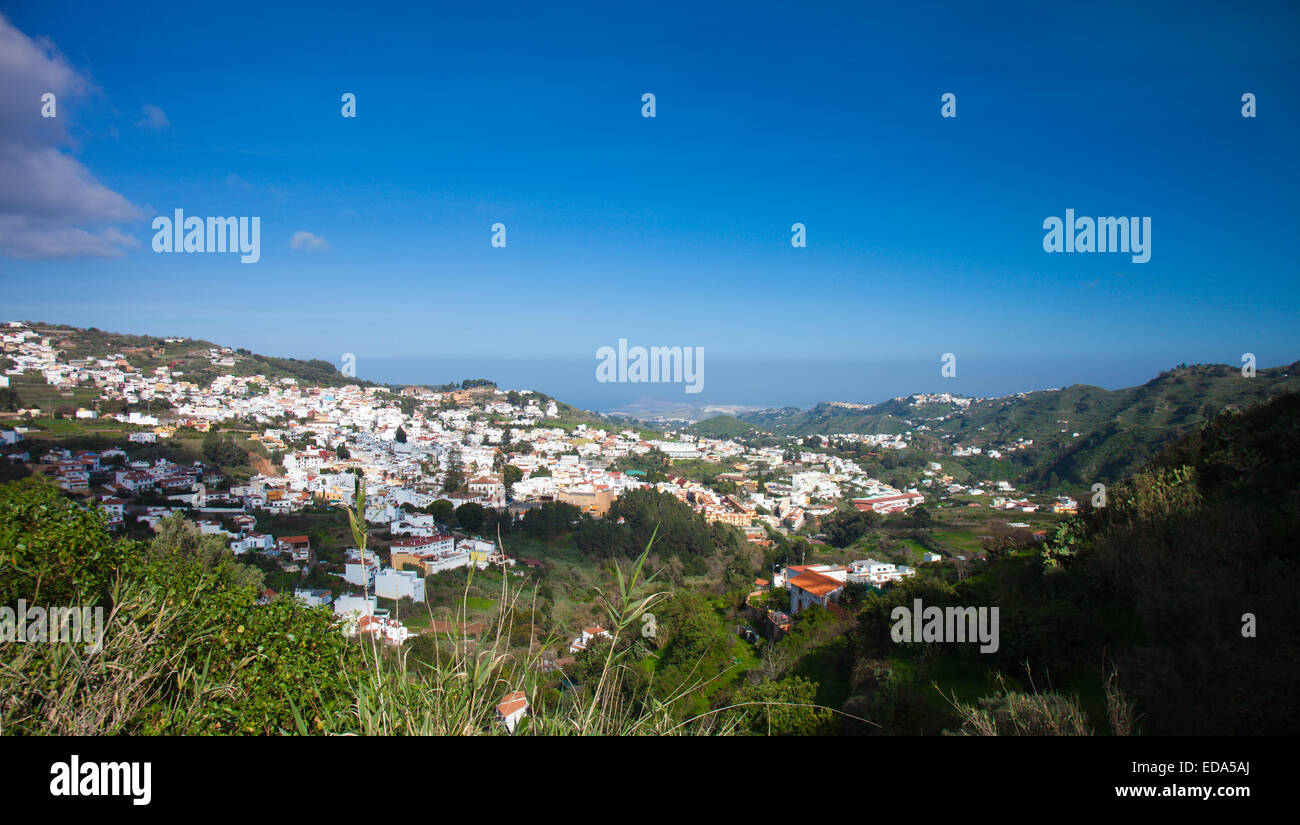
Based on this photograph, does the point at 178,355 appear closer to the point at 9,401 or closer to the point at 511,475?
the point at 9,401

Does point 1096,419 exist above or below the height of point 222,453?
above

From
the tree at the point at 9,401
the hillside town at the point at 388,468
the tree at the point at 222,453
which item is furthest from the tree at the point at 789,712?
the tree at the point at 9,401

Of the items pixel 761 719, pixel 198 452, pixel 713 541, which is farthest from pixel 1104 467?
pixel 198 452

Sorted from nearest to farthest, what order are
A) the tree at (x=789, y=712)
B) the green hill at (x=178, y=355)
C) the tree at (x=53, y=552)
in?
1. the tree at (x=53, y=552)
2. the tree at (x=789, y=712)
3. the green hill at (x=178, y=355)

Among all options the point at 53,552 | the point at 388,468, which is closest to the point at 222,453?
the point at 388,468

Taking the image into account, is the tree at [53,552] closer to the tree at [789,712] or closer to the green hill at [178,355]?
the tree at [789,712]

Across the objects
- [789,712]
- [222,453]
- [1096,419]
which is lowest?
[789,712]

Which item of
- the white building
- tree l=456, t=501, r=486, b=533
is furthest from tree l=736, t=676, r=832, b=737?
tree l=456, t=501, r=486, b=533

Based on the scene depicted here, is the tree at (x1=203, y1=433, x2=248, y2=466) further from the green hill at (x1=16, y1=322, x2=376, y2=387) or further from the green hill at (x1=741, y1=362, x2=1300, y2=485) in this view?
the green hill at (x1=741, y1=362, x2=1300, y2=485)

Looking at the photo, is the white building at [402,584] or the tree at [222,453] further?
the tree at [222,453]

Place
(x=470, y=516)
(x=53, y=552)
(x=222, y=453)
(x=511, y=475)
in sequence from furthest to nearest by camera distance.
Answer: (x=511, y=475) < (x=222, y=453) < (x=470, y=516) < (x=53, y=552)
